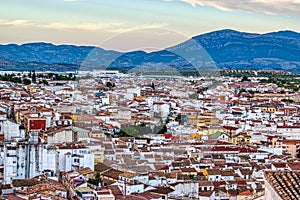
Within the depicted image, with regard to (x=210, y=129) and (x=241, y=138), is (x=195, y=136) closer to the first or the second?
(x=241, y=138)

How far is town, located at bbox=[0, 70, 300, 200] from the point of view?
8.63 metres

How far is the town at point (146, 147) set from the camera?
28.3 ft

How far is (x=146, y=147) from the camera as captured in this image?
1212cm

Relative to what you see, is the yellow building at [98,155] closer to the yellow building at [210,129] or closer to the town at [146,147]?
the town at [146,147]

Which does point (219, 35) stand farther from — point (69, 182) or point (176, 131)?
point (69, 182)

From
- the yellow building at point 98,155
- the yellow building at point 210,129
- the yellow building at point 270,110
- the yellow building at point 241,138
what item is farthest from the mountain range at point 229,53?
the yellow building at point 98,155

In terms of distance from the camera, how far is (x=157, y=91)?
78.9 feet

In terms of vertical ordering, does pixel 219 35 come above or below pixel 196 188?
above

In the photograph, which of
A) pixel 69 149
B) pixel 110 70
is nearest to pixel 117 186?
pixel 69 149

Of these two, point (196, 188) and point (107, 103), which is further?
point (107, 103)

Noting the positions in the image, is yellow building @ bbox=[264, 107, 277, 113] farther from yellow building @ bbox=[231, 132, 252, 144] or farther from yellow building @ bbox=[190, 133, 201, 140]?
yellow building @ bbox=[190, 133, 201, 140]

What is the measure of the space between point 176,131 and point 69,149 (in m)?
5.07

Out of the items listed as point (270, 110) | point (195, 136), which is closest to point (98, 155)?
point (195, 136)

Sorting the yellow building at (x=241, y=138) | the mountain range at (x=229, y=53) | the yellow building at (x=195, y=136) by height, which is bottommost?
the yellow building at (x=241, y=138)
